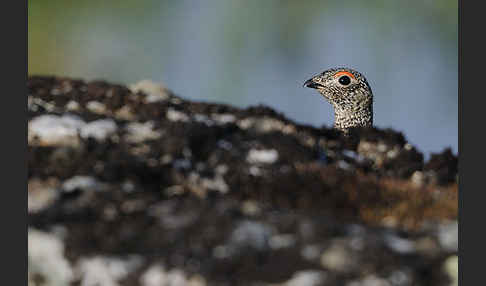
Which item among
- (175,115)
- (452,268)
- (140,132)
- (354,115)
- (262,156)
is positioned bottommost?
(452,268)

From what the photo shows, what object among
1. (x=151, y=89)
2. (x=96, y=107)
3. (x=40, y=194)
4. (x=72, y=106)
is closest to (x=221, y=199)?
(x=40, y=194)

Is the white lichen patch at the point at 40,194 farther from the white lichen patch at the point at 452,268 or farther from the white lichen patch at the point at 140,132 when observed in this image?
the white lichen patch at the point at 452,268

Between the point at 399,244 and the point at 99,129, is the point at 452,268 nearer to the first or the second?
the point at 399,244

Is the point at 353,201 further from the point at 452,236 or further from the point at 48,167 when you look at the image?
the point at 48,167

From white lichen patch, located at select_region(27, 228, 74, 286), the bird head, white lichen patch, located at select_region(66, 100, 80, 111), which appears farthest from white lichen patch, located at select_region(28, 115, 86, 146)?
the bird head

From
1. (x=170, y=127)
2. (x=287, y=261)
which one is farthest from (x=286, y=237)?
(x=170, y=127)

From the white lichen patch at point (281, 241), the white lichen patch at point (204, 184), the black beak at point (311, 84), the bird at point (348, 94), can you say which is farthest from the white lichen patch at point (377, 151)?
the black beak at point (311, 84)

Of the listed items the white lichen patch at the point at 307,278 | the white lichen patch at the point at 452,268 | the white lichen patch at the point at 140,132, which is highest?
the white lichen patch at the point at 140,132

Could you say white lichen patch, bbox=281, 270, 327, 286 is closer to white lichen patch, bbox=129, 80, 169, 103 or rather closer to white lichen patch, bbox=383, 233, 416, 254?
white lichen patch, bbox=383, 233, 416, 254
